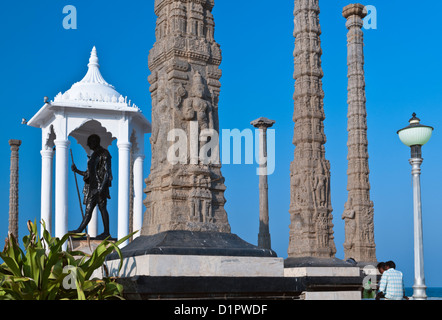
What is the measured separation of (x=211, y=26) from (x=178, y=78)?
4.26ft

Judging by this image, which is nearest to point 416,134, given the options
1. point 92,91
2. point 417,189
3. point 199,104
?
point 417,189

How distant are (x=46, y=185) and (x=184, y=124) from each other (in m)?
8.88

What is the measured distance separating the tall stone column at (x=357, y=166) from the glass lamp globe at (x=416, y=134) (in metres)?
15.5

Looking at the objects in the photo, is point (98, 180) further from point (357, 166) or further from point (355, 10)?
point (355, 10)

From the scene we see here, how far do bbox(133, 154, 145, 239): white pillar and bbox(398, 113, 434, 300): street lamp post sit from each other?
807 cm

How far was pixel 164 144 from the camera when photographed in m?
9.18

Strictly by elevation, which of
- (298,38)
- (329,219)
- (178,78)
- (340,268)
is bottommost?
(340,268)

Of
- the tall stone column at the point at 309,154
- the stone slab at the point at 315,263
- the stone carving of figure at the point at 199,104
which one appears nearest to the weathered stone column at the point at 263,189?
the tall stone column at the point at 309,154

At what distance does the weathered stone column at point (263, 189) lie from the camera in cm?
2287

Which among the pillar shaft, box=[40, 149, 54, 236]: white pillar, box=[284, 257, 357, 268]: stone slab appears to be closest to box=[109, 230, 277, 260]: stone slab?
box=[284, 257, 357, 268]: stone slab

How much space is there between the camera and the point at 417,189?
10695mm
